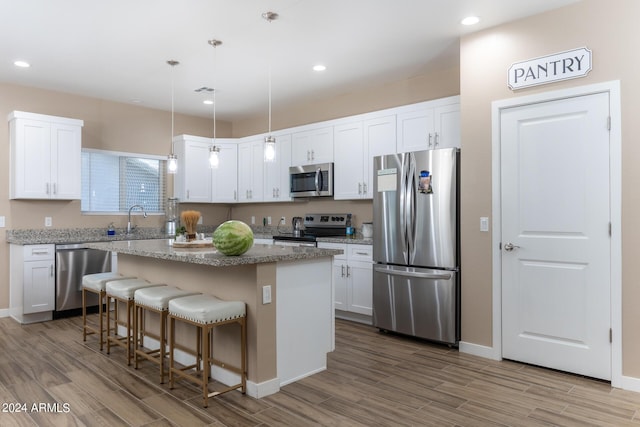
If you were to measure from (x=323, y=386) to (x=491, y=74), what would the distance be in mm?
2855

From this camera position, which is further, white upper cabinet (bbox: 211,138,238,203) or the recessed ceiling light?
white upper cabinet (bbox: 211,138,238,203)

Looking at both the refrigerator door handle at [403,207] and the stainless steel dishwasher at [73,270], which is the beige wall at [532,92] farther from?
the stainless steel dishwasher at [73,270]

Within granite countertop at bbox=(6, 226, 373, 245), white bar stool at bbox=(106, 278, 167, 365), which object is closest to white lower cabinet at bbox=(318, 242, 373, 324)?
granite countertop at bbox=(6, 226, 373, 245)

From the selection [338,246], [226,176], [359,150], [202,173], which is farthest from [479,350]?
[202,173]

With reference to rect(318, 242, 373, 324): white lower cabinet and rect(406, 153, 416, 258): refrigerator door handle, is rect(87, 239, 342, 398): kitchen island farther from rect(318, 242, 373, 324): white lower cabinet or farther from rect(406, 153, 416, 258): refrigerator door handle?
rect(318, 242, 373, 324): white lower cabinet

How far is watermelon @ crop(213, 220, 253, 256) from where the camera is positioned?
272 centimetres

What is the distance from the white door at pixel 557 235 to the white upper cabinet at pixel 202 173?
4349 millimetres

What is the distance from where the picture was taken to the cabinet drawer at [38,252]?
185 inches

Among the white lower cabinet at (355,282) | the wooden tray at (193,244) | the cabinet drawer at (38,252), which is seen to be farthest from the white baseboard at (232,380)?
the cabinet drawer at (38,252)

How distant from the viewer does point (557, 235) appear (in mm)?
3223

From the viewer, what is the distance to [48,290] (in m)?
4.83

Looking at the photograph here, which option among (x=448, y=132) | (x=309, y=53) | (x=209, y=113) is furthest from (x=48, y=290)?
(x=448, y=132)

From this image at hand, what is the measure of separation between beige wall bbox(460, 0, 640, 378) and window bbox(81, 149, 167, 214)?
471cm

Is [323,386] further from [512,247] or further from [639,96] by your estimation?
[639,96]
